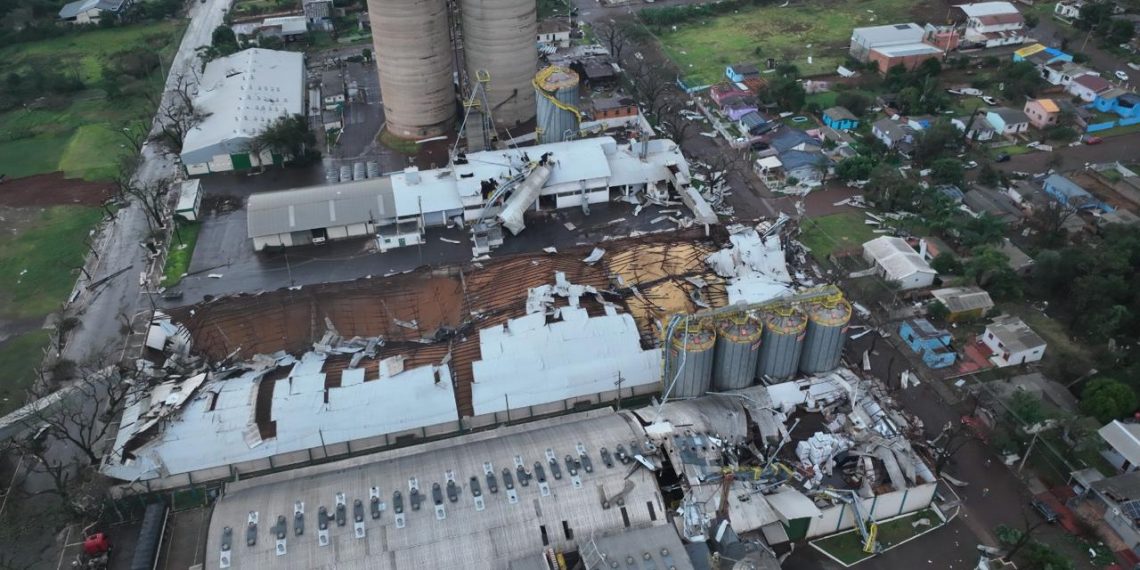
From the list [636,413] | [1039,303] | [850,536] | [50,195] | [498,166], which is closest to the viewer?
[850,536]

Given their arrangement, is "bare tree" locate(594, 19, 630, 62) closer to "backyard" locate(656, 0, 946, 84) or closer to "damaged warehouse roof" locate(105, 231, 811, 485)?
"backyard" locate(656, 0, 946, 84)

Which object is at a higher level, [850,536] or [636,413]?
[636,413]

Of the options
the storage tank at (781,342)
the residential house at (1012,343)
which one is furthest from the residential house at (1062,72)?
the storage tank at (781,342)

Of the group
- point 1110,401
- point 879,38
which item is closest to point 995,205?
point 1110,401

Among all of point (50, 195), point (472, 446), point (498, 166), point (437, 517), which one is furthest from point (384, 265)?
point (50, 195)

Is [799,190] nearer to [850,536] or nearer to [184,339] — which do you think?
[850,536]

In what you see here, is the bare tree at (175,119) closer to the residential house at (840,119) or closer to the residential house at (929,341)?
the residential house at (840,119)
